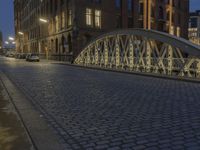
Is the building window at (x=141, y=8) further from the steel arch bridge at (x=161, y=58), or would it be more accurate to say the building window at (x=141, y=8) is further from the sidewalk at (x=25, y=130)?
the sidewalk at (x=25, y=130)

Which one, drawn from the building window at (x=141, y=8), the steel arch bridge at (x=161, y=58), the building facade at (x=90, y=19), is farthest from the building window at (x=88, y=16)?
the steel arch bridge at (x=161, y=58)

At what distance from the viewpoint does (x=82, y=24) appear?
159ft

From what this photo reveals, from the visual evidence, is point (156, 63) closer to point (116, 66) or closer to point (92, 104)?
point (116, 66)

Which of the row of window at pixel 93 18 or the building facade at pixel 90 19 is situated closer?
the building facade at pixel 90 19

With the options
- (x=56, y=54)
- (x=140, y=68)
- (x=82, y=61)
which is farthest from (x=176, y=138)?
(x=56, y=54)

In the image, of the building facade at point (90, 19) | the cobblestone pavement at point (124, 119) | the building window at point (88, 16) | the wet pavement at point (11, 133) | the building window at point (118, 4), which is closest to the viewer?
the wet pavement at point (11, 133)

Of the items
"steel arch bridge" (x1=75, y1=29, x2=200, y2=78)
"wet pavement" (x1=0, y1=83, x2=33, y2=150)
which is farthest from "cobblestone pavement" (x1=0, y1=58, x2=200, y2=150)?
"steel arch bridge" (x1=75, y1=29, x2=200, y2=78)

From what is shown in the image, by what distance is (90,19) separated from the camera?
49969 mm

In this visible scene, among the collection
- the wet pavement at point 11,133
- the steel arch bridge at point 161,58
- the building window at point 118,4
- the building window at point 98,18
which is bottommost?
the wet pavement at point 11,133

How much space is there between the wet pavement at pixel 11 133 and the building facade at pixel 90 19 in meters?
37.4

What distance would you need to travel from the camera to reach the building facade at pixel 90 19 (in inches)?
1918

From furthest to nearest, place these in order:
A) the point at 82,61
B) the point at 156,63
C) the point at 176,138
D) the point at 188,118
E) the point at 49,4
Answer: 1. the point at 49,4
2. the point at 82,61
3. the point at 156,63
4. the point at 188,118
5. the point at 176,138

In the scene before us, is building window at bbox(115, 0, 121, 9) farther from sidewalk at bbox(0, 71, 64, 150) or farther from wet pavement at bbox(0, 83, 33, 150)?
wet pavement at bbox(0, 83, 33, 150)

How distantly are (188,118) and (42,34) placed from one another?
2616 inches
